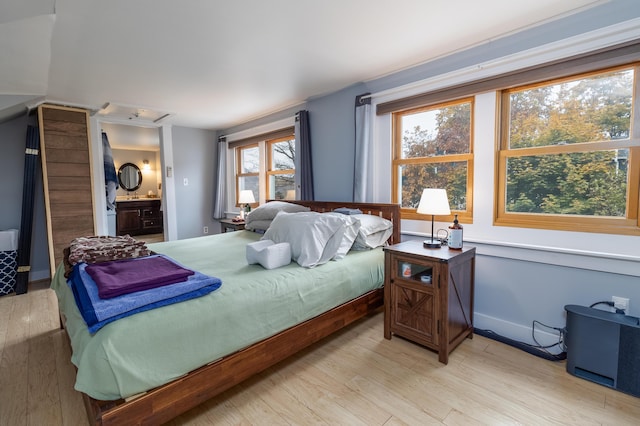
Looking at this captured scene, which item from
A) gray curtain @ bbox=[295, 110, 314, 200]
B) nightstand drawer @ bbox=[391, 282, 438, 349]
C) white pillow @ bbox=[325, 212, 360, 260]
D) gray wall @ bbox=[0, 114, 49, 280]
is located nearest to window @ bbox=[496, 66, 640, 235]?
nightstand drawer @ bbox=[391, 282, 438, 349]

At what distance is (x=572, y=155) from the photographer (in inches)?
84.4

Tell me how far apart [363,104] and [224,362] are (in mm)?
2635

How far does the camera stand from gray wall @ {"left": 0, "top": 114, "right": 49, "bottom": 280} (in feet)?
12.6

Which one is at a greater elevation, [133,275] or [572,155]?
[572,155]

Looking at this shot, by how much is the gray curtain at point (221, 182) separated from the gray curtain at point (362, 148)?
3.07 m

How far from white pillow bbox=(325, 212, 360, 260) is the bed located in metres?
0.07

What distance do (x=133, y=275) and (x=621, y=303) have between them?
2965mm

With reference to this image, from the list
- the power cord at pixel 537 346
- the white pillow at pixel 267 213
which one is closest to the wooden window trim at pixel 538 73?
the white pillow at pixel 267 213

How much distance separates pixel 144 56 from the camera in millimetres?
2529

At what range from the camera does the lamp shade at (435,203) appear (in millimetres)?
2322

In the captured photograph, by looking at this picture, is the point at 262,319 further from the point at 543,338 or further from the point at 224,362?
the point at 543,338

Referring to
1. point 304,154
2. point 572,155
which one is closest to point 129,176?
point 304,154

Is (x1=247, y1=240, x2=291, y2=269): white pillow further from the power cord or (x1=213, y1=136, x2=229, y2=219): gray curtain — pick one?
(x1=213, y1=136, x2=229, y2=219): gray curtain

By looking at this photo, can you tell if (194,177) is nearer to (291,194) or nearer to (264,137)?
(264,137)
